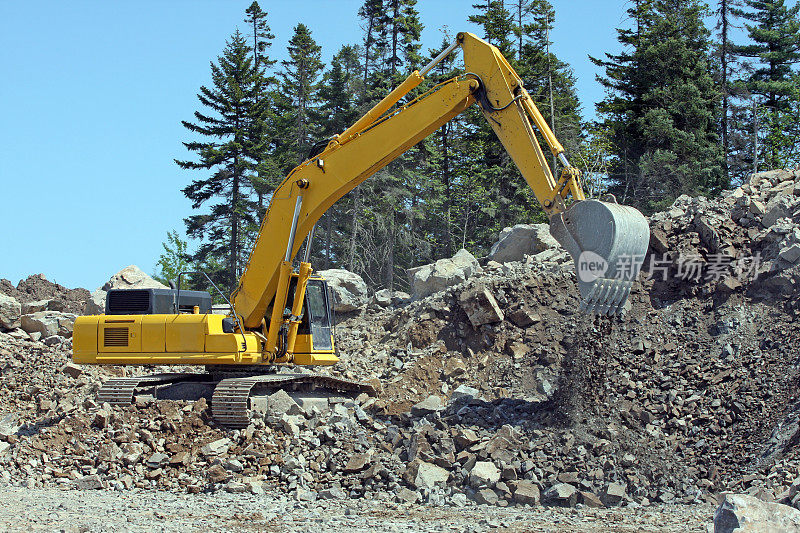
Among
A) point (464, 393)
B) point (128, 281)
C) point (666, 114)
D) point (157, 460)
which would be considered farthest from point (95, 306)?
point (666, 114)

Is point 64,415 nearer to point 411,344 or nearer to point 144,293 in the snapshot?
point 144,293

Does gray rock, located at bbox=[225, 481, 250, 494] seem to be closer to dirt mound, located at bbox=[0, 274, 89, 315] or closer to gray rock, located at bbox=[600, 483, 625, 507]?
gray rock, located at bbox=[600, 483, 625, 507]

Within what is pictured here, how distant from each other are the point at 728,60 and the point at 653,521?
31780 millimetres

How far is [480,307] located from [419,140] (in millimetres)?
5777

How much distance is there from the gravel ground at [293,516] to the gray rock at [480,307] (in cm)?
730

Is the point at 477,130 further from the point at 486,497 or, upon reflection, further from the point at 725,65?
the point at 486,497

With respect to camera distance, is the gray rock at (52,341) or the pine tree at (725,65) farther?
the pine tree at (725,65)

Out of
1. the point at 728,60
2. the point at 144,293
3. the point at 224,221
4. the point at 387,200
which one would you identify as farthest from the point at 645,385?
the point at 728,60

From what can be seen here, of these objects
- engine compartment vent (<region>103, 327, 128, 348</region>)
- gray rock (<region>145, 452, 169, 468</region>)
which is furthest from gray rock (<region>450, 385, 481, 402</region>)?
engine compartment vent (<region>103, 327, 128, 348</region>)

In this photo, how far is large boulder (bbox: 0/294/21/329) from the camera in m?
18.6

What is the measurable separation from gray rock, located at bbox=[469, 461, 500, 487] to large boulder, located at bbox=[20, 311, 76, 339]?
41.3 feet

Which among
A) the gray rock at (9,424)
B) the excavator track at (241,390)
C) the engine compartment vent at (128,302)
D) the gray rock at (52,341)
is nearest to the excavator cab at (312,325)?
the excavator track at (241,390)

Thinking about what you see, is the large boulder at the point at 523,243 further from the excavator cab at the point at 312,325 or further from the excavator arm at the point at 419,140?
the excavator arm at the point at 419,140

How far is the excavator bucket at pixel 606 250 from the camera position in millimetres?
9625
